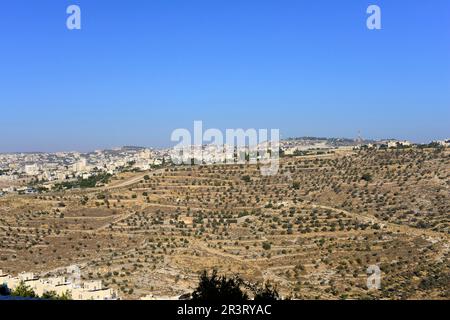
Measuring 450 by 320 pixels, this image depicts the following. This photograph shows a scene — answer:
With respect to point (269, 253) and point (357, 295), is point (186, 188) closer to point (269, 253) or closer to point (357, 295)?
point (269, 253)

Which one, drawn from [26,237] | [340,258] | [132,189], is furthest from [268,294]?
[132,189]

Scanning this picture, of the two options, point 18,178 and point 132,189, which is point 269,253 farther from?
point 18,178

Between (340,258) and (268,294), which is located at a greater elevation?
(268,294)

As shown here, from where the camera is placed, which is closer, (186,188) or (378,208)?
(378,208)

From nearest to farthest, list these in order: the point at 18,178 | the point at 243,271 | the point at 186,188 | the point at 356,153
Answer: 1. the point at 243,271
2. the point at 186,188
3. the point at 356,153
4. the point at 18,178

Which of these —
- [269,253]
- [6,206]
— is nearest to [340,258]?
[269,253]
